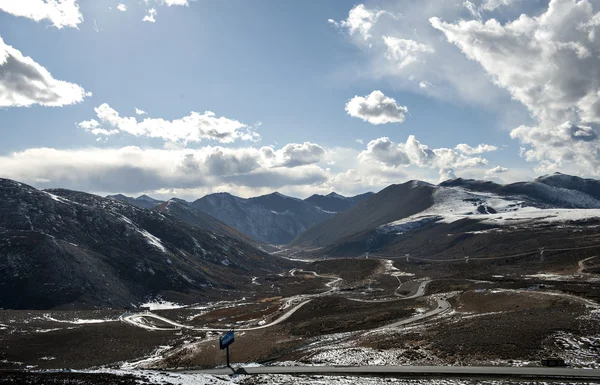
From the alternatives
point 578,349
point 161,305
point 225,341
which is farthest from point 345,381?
point 161,305

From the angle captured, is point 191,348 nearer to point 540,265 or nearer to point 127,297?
point 127,297

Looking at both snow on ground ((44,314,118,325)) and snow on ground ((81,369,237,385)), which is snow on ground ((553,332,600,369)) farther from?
snow on ground ((44,314,118,325))

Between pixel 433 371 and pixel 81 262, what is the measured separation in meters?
141

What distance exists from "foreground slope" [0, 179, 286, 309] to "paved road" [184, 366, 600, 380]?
106m

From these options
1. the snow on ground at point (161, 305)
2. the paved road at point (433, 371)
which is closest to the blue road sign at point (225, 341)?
the paved road at point (433, 371)

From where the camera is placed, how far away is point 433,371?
34.6 metres

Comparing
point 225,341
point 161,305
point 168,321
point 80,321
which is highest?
point 225,341

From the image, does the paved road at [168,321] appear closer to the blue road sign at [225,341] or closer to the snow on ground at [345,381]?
the blue road sign at [225,341]

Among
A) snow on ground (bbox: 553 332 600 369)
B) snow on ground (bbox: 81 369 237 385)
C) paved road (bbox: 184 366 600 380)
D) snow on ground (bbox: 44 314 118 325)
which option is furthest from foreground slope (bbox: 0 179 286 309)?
snow on ground (bbox: 553 332 600 369)

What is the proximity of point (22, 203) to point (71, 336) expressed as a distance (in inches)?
5311

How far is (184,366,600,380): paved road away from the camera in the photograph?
31123 mm

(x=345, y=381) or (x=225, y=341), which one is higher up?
(x=225, y=341)

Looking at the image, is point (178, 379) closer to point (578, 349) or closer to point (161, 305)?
point (578, 349)

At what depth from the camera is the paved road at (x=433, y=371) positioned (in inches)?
1225
